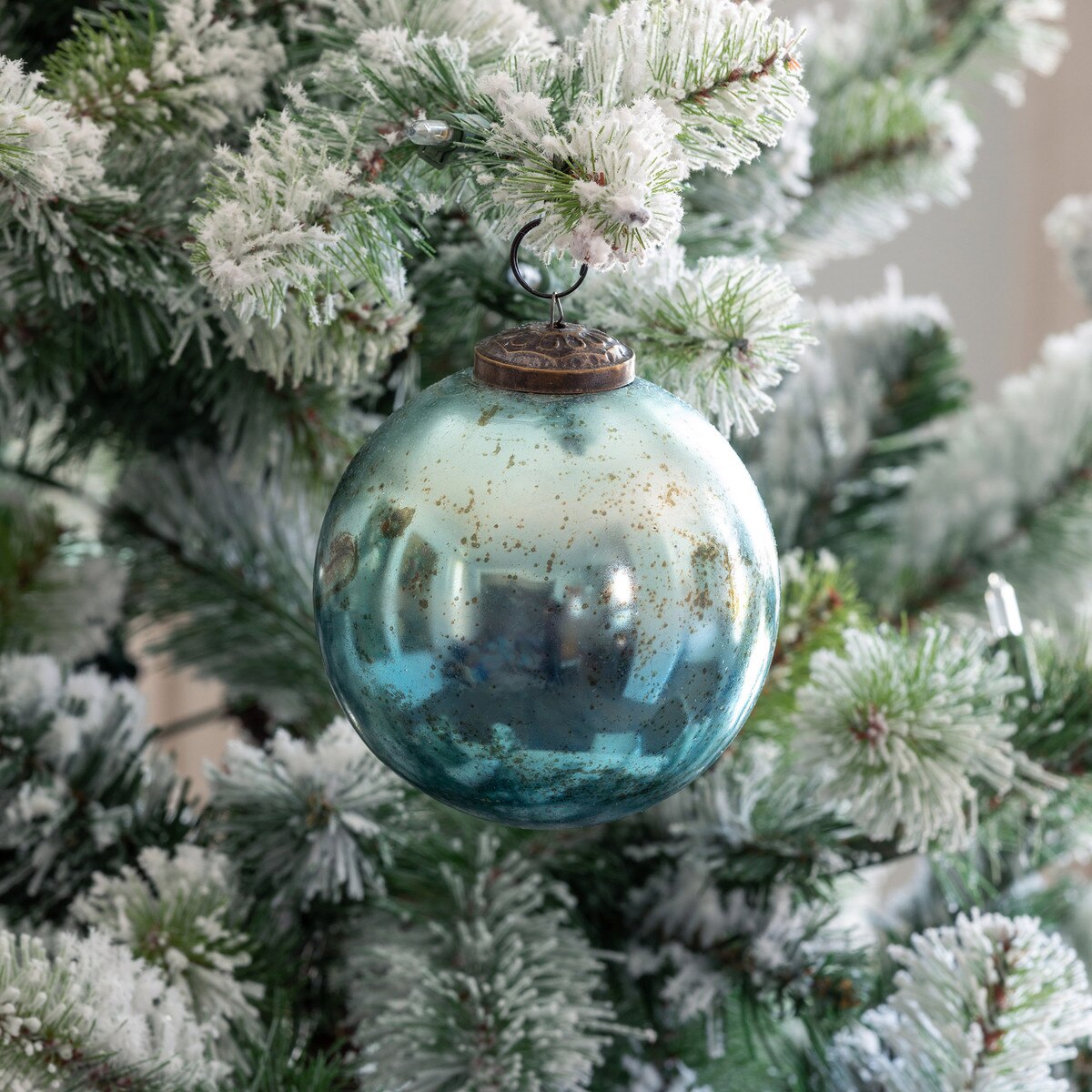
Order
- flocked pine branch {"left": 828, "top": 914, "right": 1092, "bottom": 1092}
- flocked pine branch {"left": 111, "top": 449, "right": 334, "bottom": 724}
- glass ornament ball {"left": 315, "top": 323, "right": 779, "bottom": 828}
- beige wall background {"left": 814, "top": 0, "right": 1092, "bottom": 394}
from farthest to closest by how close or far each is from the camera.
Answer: beige wall background {"left": 814, "top": 0, "right": 1092, "bottom": 394} → flocked pine branch {"left": 111, "top": 449, "right": 334, "bottom": 724} → flocked pine branch {"left": 828, "top": 914, "right": 1092, "bottom": 1092} → glass ornament ball {"left": 315, "top": 323, "right": 779, "bottom": 828}

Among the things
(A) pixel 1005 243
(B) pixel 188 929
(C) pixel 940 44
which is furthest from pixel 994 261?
(B) pixel 188 929

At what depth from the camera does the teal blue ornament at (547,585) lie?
0.30 m

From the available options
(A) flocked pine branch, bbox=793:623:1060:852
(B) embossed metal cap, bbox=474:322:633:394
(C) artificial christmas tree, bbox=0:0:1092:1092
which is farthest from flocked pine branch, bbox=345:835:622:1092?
(B) embossed metal cap, bbox=474:322:633:394

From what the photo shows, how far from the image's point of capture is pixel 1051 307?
130 cm

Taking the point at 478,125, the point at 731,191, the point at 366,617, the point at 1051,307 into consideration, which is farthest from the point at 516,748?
the point at 1051,307

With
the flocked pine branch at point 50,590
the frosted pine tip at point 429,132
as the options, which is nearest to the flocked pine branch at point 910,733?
the frosted pine tip at point 429,132

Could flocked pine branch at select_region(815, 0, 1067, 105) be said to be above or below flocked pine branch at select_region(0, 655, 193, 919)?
above

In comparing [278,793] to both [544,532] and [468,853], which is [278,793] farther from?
[544,532]

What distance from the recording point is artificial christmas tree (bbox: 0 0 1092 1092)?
34 cm

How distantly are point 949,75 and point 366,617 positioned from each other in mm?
486

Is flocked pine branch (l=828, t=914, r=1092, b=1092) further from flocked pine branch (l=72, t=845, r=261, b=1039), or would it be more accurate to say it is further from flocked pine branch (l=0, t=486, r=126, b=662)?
flocked pine branch (l=0, t=486, r=126, b=662)

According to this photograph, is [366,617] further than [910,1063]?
No

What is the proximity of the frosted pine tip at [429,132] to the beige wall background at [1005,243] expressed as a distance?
104cm

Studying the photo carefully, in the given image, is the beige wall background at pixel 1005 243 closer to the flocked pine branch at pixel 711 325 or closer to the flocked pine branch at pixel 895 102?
the flocked pine branch at pixel 895 102
